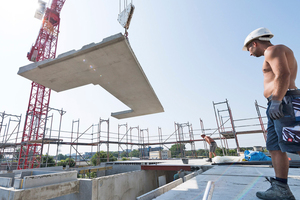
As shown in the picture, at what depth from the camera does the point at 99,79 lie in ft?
22.8

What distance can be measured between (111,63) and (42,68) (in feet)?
8.68

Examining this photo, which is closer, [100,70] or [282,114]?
[282,114]

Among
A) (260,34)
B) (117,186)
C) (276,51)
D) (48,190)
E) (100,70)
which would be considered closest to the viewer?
(276,51)

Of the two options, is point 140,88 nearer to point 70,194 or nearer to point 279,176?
point 70,194

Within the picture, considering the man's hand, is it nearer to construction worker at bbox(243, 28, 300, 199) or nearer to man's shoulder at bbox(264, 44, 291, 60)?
construction worker at bbox(243, 28, 300, 199)

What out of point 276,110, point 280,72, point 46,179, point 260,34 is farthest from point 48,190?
point 260,34

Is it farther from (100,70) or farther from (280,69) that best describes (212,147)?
(280,69)

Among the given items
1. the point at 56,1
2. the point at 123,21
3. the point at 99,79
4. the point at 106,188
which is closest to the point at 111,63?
the point at 99,79

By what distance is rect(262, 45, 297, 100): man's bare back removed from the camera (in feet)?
4.64

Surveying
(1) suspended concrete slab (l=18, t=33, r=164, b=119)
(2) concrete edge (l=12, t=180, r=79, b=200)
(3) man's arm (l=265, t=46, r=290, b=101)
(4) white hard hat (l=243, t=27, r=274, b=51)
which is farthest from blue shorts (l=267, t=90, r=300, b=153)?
(2) concrete edge (l=12, t=180, r=79, b=200)

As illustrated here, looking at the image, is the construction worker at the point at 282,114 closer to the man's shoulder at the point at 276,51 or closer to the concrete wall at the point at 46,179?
the man's shoulder at the point at 276,51

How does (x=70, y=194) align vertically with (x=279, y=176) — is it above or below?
below

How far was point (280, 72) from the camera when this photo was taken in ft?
4.70

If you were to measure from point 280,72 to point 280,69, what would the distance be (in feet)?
0.10
